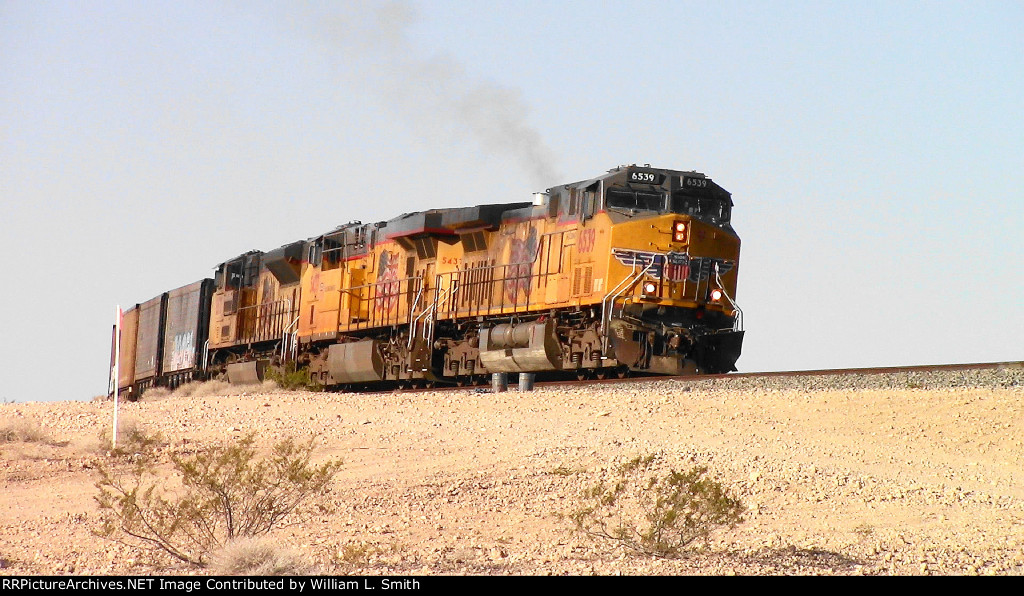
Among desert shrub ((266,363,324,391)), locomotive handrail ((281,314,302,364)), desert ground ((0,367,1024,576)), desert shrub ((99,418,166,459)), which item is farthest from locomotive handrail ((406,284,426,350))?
desert shrub ((99,418,166,459))

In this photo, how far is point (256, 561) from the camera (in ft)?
28.2

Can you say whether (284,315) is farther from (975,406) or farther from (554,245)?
(975,406)

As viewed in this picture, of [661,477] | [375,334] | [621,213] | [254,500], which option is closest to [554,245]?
[621,213]

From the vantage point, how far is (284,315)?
30062 mm

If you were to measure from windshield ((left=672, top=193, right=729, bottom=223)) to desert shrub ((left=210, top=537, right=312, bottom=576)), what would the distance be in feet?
43.3

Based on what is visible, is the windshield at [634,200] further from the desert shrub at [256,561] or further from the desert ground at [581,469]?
the desert shrub at [256,561]

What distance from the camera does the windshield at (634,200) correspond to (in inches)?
814

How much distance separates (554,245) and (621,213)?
173 centimetres

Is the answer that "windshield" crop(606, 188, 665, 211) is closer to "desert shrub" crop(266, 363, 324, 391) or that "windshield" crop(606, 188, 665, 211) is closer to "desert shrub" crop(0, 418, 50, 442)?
"desert shrub" crop(266, 363, 324, 391)

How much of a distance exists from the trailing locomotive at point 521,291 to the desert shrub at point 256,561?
11.7 metres

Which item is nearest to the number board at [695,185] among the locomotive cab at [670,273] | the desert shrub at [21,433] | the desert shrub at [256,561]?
the locomotive cab at [670,273]

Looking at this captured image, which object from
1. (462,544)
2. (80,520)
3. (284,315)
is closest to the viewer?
(462,544)

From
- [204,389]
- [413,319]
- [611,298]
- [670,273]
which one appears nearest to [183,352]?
[204,389]

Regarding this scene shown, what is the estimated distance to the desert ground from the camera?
934 centimetres
